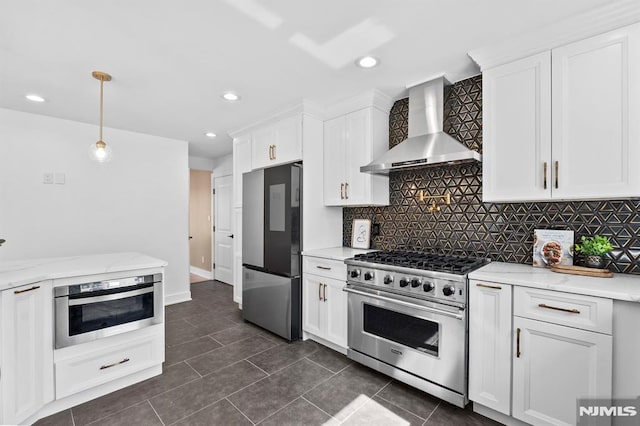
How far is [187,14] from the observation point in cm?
172

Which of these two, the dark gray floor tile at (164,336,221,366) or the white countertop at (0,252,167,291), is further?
the dark gray floor tile at (164,336,221,366)

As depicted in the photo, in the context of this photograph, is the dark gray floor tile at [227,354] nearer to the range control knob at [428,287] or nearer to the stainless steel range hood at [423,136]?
the range control knob at [428,287]

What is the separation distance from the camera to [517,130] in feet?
6.64

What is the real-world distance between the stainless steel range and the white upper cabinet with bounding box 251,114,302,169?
1.44m

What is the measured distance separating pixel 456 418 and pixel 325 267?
154 centimetres

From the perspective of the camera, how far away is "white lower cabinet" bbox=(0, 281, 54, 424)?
171 centimetres

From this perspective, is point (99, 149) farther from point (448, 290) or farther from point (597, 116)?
point (597, 116)

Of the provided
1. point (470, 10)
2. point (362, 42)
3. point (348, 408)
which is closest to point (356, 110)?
point (362, 42)

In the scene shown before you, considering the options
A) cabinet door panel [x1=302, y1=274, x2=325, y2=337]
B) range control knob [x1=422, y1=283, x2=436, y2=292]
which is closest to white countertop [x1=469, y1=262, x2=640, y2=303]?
range control knob [x1=422, y1=283, x2=436, y2=292]

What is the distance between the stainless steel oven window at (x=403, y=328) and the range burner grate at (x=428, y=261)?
1.29 ft

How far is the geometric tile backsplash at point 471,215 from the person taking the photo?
193 centimetres

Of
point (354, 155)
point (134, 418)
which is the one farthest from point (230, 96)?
point (134, 418)

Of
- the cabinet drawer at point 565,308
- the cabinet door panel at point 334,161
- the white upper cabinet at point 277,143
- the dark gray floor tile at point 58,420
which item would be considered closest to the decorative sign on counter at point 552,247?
the cabinet drawer at point 565,308

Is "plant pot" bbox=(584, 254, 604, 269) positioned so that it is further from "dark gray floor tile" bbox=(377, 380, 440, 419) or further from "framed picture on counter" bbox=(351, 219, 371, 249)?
"framed picture on counter" bbox=(351, 219, 371, 249)
